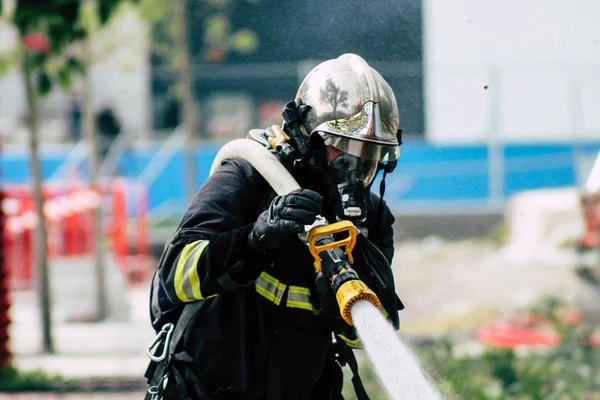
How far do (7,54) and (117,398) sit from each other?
11.5ft

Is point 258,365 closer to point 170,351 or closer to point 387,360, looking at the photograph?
point 170,351

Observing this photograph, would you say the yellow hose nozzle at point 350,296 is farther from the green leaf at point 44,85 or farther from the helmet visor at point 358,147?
the green leaf at point 44,85

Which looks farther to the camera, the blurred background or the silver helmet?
the blurred background

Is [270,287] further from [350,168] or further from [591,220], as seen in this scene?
[591,220]

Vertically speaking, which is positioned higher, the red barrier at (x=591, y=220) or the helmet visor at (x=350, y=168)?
the helmet visor at (x=350, y=168)

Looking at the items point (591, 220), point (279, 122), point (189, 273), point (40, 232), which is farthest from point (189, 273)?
point (279, 122)

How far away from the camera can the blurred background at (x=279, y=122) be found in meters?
4.11

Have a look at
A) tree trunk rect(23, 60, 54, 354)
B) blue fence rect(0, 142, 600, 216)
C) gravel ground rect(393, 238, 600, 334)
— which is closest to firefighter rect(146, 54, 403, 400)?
gravel ground rect(393, 238, 600, 334)

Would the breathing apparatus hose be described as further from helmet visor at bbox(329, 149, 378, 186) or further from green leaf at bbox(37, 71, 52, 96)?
green leaf at bbox(37, 71, 52, 96)

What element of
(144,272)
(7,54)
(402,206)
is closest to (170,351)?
(7,54)

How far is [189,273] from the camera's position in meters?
2.72

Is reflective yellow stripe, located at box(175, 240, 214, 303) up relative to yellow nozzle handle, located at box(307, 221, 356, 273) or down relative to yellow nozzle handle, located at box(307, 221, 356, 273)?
down

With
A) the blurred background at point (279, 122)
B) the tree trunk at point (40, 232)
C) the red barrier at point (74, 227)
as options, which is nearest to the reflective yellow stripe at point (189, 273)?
the blurred background at point (279, 122)

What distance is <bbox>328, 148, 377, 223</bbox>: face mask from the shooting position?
9.03 ft
